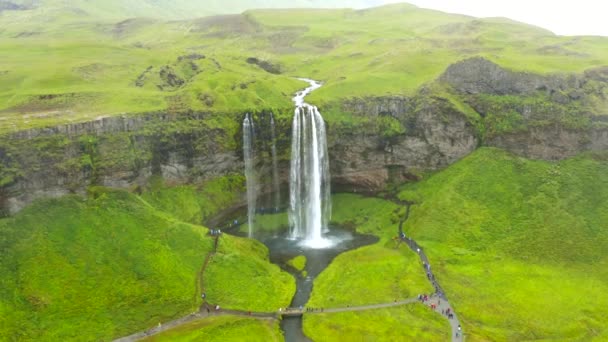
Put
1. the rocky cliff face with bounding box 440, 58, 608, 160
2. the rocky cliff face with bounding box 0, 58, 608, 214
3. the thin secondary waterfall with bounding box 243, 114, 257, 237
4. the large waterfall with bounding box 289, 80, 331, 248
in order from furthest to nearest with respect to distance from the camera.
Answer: the thin secondary waterfall with bounding box 243, 114, 257, 237, the large waterfall with bounding box 289, 80, 331, 248, the rocky cliff face with bounding box 440, 58, 608, 160, the rocky cliff face with bounding box 0, 58, 608, 214

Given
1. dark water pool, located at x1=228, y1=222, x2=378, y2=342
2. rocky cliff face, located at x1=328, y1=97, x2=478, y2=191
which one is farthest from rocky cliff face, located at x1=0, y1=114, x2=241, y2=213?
rocky cliff face, located at x1=328, y1=97, x2=478, y2=191

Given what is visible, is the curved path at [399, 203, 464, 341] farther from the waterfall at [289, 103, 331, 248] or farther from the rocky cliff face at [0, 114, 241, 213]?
the rocky cliff face at [0, 114, 241, 213]

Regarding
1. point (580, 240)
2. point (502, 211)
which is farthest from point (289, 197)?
point (580, 240)

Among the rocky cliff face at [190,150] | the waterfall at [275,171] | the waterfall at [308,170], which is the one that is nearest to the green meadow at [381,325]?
the waterfall at [308,170]

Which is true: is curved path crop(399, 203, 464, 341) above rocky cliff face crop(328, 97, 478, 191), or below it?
below

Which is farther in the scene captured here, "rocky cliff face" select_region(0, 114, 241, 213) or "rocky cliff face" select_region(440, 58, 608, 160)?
"rocky cliff face" select_region(440, 58, 608, 160)

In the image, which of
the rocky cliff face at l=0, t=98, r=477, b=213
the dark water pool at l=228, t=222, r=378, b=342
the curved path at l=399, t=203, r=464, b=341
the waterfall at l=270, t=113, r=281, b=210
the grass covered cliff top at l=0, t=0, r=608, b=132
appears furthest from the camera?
the waterfall at l=270, t=113, r=281, b=210

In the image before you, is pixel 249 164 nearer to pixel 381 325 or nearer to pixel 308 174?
pixel 308 174
